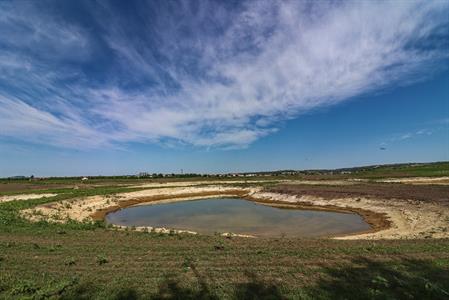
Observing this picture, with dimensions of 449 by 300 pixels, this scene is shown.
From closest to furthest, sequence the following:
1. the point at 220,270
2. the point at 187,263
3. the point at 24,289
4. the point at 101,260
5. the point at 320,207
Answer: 1. the point at 24,289
2. the point at 220,270
3. the point at 187,263
4. the point at 101,260
5. the point at 320,207

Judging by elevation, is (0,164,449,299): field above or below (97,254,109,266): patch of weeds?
below

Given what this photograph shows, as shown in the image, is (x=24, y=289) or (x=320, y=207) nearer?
(x=24, y=289)

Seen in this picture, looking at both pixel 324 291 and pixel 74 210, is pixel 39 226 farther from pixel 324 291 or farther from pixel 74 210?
pixel 324 291

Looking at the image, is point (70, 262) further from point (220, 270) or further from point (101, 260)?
point (220, 270)

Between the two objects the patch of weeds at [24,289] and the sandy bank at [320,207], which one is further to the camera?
the sandy bank at [320,207]

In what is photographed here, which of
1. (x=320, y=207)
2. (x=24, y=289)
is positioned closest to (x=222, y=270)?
(x=24, y=289)

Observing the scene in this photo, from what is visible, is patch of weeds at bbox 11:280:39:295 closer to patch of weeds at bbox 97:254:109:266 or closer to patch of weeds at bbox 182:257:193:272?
patch of weeds at bbox 97:254:109:266

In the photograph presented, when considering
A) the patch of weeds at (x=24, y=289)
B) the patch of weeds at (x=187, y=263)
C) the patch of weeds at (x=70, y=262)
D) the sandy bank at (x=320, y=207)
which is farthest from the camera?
the sandy bank at (x=320, y=207)

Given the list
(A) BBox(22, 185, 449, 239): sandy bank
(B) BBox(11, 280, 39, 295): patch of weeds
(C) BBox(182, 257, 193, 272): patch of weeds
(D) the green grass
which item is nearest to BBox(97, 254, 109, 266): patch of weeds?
(D) the green grass

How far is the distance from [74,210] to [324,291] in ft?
113

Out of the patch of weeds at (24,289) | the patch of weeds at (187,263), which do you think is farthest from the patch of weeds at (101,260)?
the patch of weeds at (187,263)

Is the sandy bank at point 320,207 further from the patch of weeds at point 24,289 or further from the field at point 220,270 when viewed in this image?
the patch of weeds at point 24,289

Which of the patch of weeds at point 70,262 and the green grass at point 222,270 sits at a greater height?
the patch of weeds at point 70,262

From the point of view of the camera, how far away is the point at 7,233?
17.6 metres
